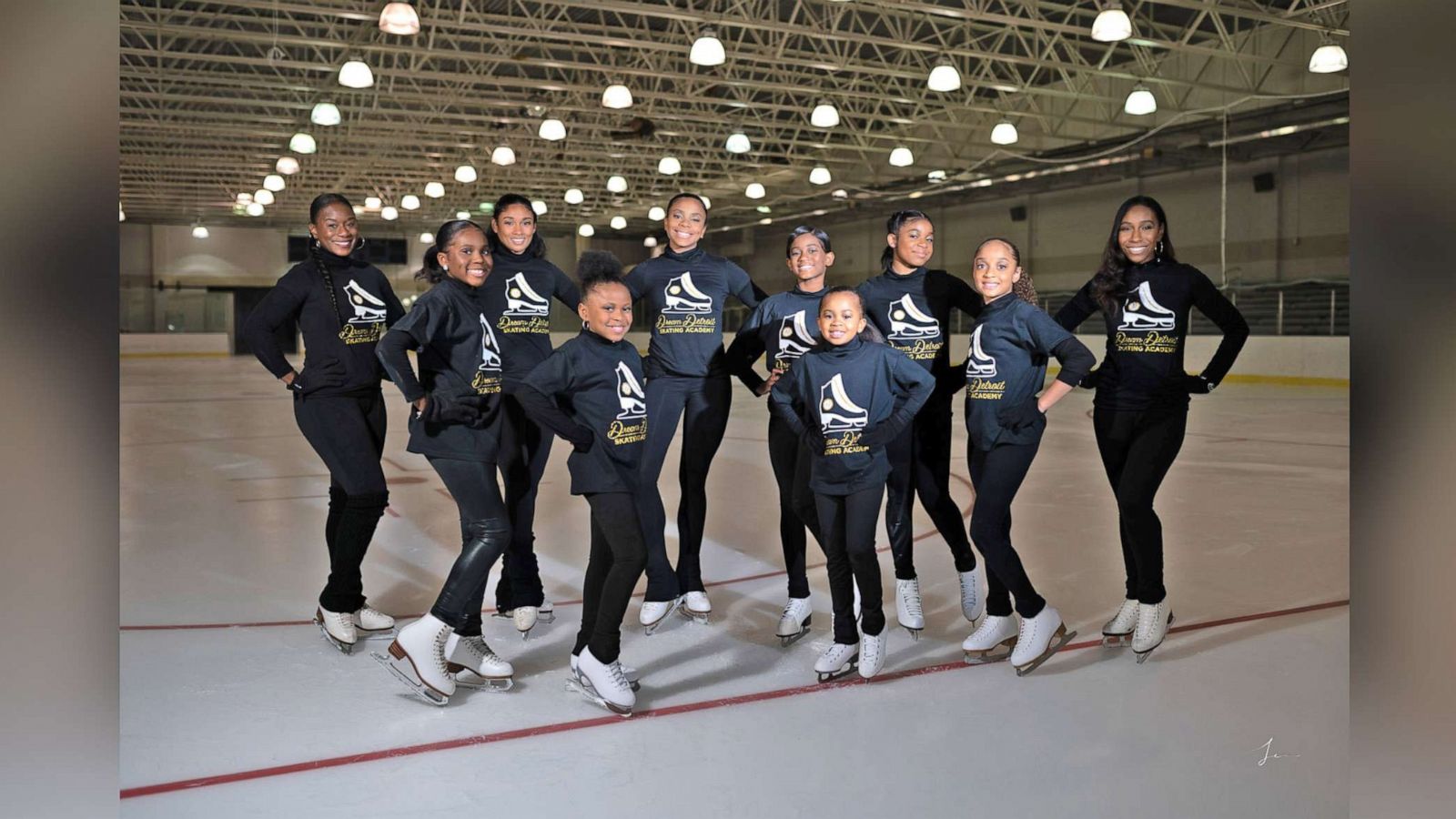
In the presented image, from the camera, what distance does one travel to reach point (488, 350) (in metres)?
3.89

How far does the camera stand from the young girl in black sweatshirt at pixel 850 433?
368cm

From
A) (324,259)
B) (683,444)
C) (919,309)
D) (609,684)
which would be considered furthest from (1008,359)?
(324,259)

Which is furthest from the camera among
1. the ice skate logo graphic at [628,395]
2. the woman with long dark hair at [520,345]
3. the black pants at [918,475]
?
the woman with long dark hair at [520,345]

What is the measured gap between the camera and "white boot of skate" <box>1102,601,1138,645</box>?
409 centimetres

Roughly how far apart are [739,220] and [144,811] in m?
33.2

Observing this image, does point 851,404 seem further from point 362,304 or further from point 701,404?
point 362,304

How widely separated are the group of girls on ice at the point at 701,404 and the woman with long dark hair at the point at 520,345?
11 mm

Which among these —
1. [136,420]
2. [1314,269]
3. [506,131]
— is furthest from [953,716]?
[506,131]

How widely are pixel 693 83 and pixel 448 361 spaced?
16392mm

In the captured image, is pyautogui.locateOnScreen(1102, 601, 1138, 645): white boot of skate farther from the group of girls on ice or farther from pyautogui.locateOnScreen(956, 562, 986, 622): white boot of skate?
pyautogui.locateOnScreen(956, 562, 986, 622): white boot of skate

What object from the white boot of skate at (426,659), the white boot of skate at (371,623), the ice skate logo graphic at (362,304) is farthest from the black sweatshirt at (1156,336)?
the white boot of skate at (371,623)

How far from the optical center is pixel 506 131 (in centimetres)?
2298

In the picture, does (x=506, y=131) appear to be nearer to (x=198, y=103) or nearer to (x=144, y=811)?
(x=198, y=103)

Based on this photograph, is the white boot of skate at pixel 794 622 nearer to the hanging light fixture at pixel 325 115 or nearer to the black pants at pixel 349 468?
the black pants at pixel 349 468
